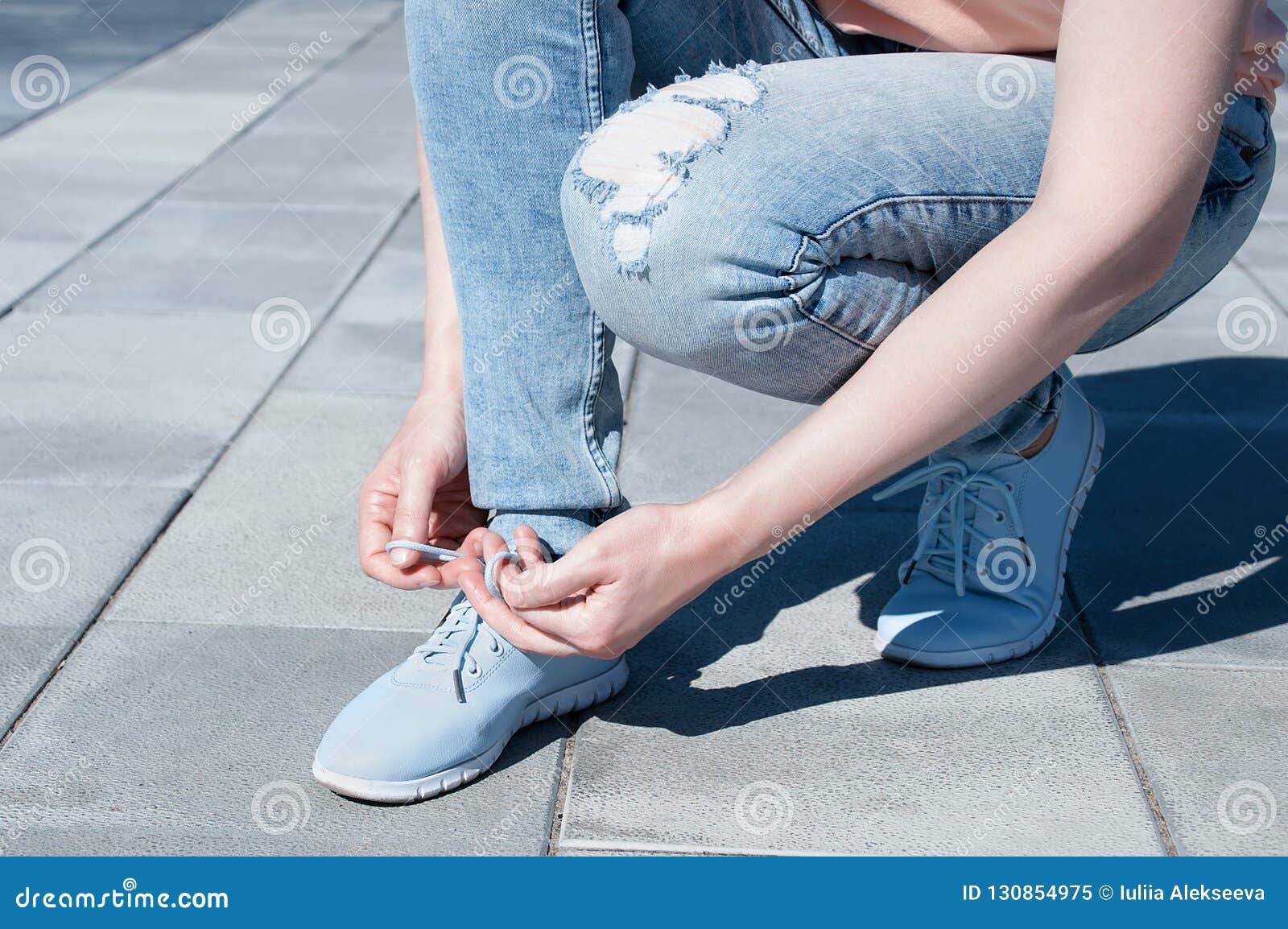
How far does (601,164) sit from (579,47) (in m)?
0.13

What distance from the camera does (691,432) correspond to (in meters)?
2.27

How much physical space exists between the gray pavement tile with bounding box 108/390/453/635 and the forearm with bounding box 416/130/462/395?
345 millimetres

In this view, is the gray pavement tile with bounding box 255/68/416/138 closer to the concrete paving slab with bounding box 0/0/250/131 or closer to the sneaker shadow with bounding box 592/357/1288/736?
the concrete paving slab with bounding box 0/0/250/131

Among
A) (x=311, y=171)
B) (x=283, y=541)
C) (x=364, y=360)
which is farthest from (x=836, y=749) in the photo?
(x=311, y=171)

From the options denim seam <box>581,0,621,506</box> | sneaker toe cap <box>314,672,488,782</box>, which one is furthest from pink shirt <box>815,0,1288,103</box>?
sneaker toe cap <box>314,672,488,782</box>

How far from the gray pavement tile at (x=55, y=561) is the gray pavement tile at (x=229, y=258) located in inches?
31.9

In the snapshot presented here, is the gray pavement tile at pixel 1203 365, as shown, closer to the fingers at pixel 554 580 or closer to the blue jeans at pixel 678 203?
the blue jeans at pixel 678 203

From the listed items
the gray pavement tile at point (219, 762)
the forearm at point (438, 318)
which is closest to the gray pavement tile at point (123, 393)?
the gray pavement tile at point (219, 762)

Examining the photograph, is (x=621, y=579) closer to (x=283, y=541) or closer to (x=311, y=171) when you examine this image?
(x=283, y=541)

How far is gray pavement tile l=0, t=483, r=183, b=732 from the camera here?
1.61 metres

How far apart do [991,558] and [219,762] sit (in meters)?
0.94

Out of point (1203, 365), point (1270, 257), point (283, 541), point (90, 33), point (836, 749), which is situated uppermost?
point (836, 749)
